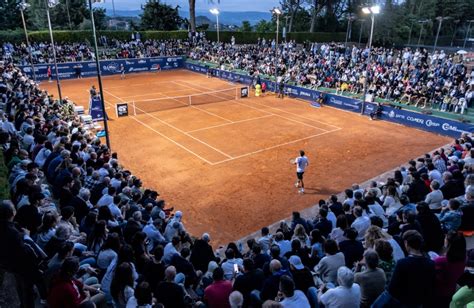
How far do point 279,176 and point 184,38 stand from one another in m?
47.9

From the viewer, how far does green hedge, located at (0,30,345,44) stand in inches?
1921

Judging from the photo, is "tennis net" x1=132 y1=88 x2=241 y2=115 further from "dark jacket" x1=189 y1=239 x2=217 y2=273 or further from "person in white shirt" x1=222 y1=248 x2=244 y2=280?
"person in white shirt" x1=222 y1=248 x2=244 y2=280

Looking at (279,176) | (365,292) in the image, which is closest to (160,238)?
(365,292)

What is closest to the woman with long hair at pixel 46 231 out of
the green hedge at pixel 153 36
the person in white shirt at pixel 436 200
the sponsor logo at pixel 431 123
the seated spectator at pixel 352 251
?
the seated spectator at pixel 352 251

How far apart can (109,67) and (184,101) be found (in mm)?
18599

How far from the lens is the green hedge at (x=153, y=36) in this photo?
48.8 metres

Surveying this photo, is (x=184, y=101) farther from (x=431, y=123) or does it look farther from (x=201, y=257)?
(x=201, y=257)

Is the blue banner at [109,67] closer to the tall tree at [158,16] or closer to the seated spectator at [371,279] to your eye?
the tall tree at [158,16]

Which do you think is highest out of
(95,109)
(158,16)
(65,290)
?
(158,16)

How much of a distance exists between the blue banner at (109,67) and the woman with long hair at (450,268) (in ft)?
146

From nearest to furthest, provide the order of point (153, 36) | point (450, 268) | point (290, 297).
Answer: point (290, 297), point (450, 268), point (153, 36)

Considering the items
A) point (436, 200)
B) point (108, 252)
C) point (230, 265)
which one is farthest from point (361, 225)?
point (108, 252)

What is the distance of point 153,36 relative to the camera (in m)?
58.1

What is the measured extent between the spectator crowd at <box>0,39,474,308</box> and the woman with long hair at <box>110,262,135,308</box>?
0.01 metres
